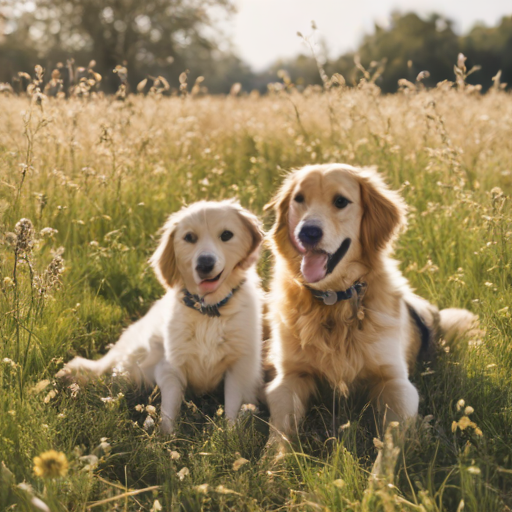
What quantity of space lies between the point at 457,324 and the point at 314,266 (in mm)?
1136

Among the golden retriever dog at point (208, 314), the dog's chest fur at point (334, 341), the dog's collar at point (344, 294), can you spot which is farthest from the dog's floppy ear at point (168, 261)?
the dog's collar at point (344, 294)

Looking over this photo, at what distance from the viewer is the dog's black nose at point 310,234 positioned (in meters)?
2.39

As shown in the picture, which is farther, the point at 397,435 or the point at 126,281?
the point at 126,281

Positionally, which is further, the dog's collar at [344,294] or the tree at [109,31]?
the tree at [109,31]

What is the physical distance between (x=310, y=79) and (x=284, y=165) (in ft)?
72.2

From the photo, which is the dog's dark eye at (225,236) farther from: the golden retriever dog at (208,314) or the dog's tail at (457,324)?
the dog's tail at (457,324)

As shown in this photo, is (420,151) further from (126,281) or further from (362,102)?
(126,281)

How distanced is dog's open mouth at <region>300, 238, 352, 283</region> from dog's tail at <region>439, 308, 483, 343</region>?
98 centimetres

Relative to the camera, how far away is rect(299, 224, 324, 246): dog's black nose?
2388 millimetres

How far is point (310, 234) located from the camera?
7.84 ft

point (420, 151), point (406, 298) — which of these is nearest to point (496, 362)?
point (406, 298)

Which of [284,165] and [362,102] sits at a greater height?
[362,102]

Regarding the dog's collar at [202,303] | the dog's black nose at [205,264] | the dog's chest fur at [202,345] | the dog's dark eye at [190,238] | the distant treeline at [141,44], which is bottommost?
the dog's chest fur at [202,345]

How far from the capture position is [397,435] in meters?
1.87
